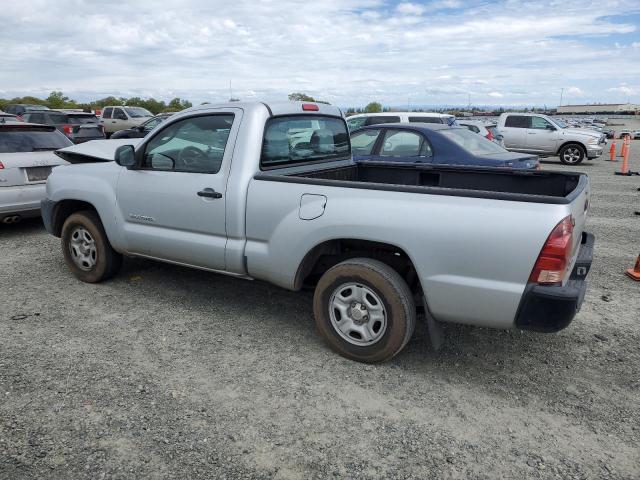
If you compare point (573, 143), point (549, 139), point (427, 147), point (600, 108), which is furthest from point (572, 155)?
point (600, 108)

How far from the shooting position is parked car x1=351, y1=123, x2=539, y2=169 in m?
7.85

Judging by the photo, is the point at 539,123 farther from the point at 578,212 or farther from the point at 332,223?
the point at 332,223

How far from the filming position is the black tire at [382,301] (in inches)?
135

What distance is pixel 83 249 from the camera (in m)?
5.21

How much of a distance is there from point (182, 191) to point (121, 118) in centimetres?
2279

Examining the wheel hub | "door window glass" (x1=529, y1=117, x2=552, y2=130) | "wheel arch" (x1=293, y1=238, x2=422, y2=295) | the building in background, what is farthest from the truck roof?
the building in background

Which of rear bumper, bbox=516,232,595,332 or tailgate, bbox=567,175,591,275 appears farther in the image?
tailgate, bbox=567,175,591,275

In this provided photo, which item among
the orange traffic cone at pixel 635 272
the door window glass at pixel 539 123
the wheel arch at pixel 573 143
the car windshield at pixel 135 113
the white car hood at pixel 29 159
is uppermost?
the car windshield at pixel 135 113

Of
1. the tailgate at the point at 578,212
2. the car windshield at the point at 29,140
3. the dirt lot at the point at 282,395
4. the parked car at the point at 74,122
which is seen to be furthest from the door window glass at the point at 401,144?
the parked car at the point at 74,122

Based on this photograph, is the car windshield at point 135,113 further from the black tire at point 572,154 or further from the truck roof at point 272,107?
the truck roof at point 272,107

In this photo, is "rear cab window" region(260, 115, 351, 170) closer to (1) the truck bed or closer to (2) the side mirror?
(1) the truck bed

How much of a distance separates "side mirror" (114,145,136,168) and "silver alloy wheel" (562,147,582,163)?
57.0 feet

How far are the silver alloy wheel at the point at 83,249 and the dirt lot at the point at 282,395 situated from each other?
1.11ft

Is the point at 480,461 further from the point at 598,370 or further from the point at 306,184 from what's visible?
the point at 306,184
